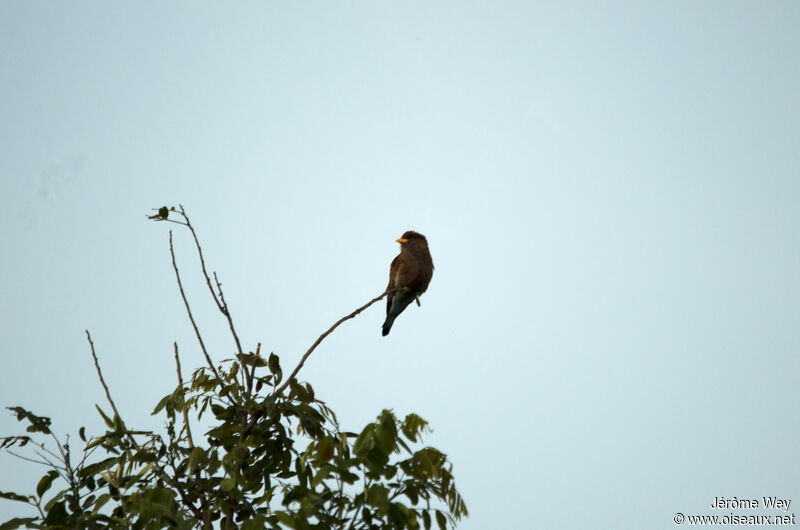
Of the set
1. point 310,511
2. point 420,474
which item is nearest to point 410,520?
point 420,474

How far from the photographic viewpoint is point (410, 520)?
6.66ft

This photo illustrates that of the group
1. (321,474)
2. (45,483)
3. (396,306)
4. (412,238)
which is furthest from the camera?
(412,238)

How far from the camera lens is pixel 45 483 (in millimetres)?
2529

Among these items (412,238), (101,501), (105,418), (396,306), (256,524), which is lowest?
(256,524)

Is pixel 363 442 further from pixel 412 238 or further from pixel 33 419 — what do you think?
pixel 412 238

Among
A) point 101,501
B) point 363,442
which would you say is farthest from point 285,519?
point 101,501

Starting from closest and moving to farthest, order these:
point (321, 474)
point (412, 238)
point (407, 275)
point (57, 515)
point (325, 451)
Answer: point (321, 474), point (325, 451), point (57, 515), point (407, 275), point (412, 238)

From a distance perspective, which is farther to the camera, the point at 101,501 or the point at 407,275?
the point at 407,275

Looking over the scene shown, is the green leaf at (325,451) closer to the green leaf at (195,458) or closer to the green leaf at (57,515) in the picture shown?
the green leaf at (195,458)

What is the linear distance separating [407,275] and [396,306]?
32 cm

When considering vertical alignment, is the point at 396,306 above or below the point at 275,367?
above

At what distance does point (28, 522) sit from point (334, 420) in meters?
1.19

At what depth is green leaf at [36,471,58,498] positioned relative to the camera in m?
2.50

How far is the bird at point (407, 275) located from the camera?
4809 mm
